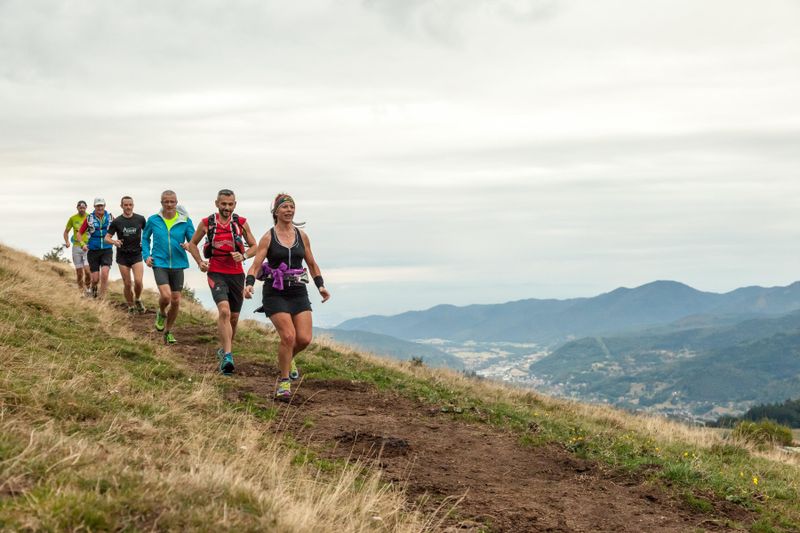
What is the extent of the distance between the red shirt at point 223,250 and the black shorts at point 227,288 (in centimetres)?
9

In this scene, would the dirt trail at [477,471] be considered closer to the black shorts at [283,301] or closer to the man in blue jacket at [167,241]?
the black shorts at [283,301]

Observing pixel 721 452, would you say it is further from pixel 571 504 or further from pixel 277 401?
pixel 277 401

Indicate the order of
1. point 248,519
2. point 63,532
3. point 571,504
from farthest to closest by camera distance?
point 571,504 → point 248,519 → point 63,532

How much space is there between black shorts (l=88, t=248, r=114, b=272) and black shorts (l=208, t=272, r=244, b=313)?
7.47 m

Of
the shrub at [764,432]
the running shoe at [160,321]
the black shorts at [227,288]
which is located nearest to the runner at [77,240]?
the running shoe at [160,321]

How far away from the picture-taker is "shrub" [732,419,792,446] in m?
19.0

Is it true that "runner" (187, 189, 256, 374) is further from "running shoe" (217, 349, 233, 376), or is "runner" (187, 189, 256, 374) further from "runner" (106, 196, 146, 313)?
"runner" (106, 196, 146, 313)

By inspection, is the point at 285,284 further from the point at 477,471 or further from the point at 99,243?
the point at 99,243

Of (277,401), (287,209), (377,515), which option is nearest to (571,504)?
(377,515)

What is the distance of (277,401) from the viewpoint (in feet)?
32.1

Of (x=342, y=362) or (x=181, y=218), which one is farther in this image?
(x=342, y=362)

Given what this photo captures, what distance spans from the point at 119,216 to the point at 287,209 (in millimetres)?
7739

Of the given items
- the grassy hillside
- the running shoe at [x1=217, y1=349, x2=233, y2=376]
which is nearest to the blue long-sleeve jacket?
the grassy hillside

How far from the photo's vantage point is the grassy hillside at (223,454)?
14.4ft
